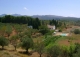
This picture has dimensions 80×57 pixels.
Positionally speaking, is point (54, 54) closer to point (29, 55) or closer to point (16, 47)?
point (29, 55)

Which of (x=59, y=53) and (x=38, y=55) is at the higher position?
(x=59, y=53)

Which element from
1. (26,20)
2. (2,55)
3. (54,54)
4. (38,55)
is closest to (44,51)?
(38,55)

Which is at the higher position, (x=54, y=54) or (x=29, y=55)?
(x=54, y=54)

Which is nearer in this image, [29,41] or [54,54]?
[54,54]

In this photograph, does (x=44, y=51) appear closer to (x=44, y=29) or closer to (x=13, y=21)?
(x=44, y=29)

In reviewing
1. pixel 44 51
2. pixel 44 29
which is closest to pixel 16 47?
pixel 44 51

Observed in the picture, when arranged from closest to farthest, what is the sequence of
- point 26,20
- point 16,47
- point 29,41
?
point 29,41 → point 16,47 → point 26,20

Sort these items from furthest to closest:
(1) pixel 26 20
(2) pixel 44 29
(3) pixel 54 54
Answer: (1) pixel 26 20 < (2) pixel 44 29 < (3) pixel 54 54

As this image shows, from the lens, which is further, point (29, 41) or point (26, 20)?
point (26, 20)

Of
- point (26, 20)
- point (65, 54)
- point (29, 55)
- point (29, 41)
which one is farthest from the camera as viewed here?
point (26, 20)
